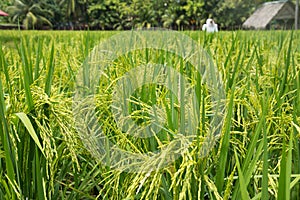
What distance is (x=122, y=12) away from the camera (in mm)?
25141

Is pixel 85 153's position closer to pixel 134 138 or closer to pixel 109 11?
pixel 134 138

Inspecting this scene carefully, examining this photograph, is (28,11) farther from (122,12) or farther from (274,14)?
(274,14)

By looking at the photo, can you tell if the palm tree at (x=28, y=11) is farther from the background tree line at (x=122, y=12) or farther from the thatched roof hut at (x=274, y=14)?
the thatched roof hut at (x=274, y=14)

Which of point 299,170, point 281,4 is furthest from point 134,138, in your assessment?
point 281,4

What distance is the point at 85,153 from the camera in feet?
2.11

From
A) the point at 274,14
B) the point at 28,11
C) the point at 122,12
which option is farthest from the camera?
the point at 28,11

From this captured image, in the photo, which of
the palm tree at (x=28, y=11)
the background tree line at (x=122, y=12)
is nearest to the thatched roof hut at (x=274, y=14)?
the background tree line at (x=122, y=12)

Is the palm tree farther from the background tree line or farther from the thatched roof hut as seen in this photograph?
the thatched roof hut

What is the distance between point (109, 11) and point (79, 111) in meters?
28.3

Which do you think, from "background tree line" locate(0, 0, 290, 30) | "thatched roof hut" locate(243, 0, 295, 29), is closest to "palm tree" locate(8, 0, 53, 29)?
"background tree line" locate(0, 0, 290, 30)

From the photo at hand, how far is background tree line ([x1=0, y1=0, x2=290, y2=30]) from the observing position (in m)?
24.2

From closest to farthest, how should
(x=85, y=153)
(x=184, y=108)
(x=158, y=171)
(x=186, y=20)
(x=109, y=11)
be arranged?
(x=158, y=171), (x=184, y=108), (x=85, y=153), (x=186, y=20), (x=109, y=11)

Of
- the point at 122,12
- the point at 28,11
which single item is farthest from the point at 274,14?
the point at 28,11

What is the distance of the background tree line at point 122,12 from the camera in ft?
79.5
